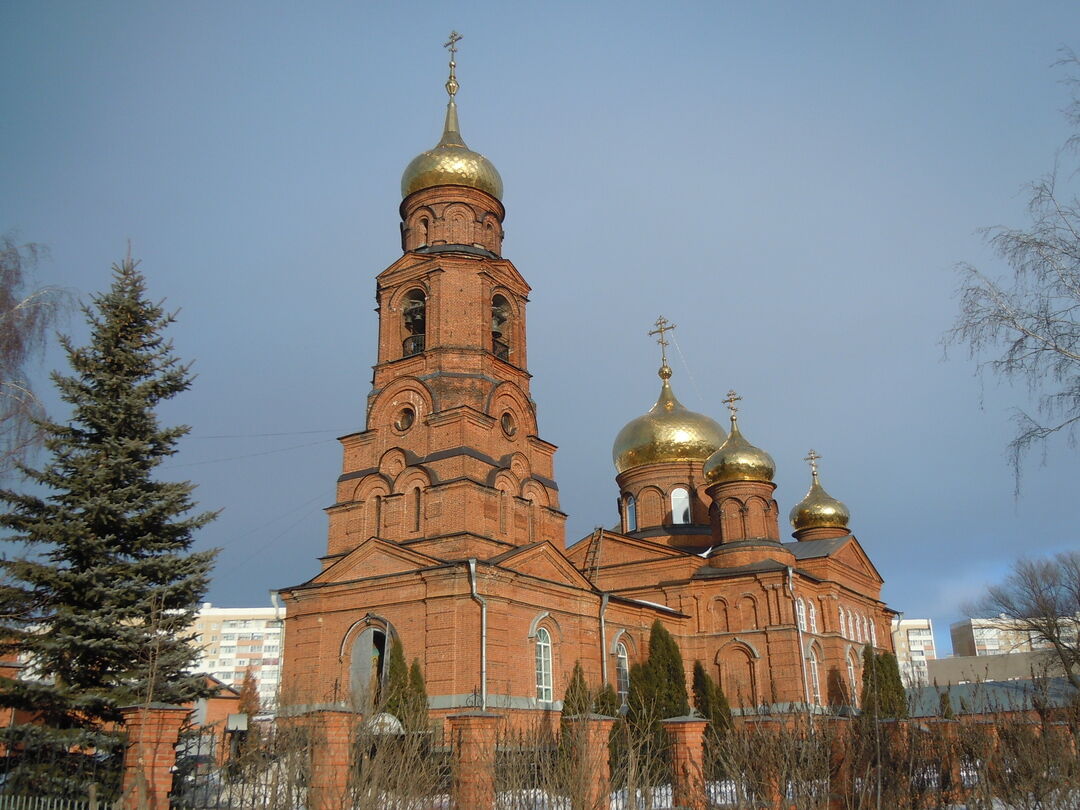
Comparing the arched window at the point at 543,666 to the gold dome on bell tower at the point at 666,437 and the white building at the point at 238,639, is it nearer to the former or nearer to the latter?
the gold dome on bell tower at the point at 666,437

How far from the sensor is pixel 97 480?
1222 cm

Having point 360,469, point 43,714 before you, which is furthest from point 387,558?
point 43,714

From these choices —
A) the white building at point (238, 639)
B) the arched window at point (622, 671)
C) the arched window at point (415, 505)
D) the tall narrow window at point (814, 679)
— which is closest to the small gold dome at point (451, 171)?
the arched window at point (415, 505)

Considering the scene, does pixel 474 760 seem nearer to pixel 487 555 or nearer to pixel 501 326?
pixel 487 555

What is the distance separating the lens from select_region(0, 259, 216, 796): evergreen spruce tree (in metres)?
11.3

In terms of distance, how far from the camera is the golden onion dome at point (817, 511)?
104 ft

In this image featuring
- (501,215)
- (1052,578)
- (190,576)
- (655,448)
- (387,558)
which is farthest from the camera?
(1052,578)

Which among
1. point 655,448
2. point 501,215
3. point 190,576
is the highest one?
point 501,215

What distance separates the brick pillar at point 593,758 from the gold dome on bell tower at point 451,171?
15979 millimetres

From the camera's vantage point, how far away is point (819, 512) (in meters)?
31.7

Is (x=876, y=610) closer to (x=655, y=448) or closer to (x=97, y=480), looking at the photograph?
(x=655, y=448)

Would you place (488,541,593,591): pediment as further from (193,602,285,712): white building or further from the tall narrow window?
(193,602,285,712): white building

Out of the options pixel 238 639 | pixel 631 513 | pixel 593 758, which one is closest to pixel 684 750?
pixel 593 758

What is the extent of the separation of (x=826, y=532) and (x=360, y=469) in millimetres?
17814
